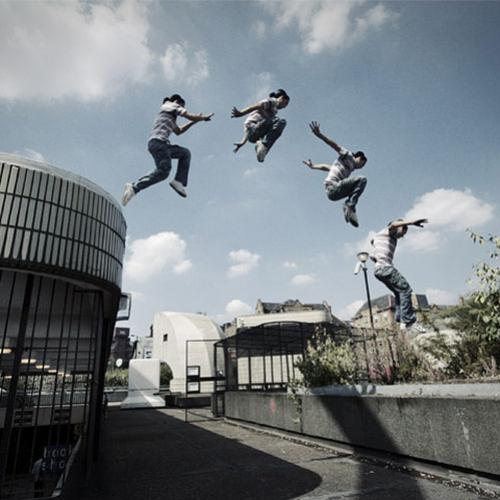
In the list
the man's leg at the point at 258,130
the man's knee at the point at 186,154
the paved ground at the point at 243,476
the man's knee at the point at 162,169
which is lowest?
the paved ground at the point at 243,476

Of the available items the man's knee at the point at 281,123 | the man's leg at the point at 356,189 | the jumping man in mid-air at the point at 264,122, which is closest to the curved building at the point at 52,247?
the jumping man in mid-air at the point at 264,122

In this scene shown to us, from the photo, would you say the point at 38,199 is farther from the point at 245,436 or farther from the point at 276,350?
the point at 276,350

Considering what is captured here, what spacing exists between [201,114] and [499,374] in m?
6.47

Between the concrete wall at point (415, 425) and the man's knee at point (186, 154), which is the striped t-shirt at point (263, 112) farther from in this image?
the concrete wall at point (415, 425)

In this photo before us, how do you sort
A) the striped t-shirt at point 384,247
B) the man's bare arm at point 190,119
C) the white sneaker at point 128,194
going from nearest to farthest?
the white sneaker at point 128,194 < the man's bare arm at point 190,119 < the striped t-shirt at point 384,247

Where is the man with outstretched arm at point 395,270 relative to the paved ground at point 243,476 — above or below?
above

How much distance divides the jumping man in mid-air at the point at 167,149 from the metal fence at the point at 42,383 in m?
2.59

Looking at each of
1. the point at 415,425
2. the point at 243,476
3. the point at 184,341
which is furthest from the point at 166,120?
the point at 184,341

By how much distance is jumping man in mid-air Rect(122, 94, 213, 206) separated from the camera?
200 inches

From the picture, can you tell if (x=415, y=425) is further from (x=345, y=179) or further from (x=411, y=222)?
(x=345, y=179)

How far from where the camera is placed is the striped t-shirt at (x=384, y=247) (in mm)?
6391

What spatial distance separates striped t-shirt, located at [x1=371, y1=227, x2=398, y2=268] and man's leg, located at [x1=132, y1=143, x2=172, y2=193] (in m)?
3.85

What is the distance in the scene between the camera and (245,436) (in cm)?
1089

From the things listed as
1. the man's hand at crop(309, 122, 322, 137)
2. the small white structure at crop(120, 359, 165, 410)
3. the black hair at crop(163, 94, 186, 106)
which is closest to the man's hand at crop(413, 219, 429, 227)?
the man's hand at crop(309, 122, 322, 137)
